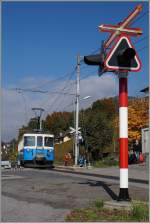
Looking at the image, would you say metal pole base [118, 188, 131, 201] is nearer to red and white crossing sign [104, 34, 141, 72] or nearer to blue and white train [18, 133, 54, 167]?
red and white crossing sign [104, 34, 141, 72]

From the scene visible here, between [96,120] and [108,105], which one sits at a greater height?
[108,105]

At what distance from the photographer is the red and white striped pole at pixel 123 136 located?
30.5 feet

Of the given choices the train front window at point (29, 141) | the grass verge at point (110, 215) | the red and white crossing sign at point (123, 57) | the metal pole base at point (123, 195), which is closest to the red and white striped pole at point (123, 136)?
the metal pole base at point (123, 195)

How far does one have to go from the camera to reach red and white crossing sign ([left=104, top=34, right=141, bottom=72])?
935cm

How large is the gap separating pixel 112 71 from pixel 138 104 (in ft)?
194

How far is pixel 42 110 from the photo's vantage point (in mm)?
50656

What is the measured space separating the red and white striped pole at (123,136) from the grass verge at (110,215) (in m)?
0.60

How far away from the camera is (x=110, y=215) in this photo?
8.34 meters

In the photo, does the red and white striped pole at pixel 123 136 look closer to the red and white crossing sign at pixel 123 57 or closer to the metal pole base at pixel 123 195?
the metal pole base at pixel 123 195

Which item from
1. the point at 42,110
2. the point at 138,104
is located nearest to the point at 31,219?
the point at 42,110

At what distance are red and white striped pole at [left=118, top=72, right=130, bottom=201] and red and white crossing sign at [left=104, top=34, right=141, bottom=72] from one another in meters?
0.20

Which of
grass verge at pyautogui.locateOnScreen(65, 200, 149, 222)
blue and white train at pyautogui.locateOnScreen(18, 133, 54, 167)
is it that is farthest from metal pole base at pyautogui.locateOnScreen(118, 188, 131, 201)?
blue and white train at pyautogui.locateOnScreen(18, 133, 54, 167)

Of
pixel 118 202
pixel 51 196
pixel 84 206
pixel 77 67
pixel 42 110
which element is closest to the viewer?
pixel 118 202

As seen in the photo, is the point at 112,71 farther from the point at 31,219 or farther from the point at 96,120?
the point at 96,120
